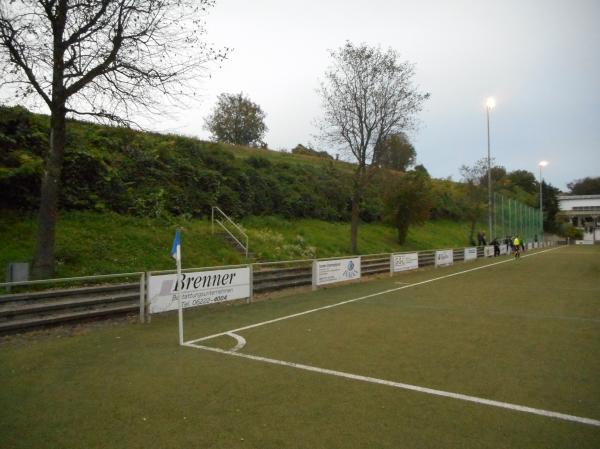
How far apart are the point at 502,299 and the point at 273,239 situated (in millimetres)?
11717

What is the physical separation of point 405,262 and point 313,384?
16633 millimetres

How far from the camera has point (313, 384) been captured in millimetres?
5285

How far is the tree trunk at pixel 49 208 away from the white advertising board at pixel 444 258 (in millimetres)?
20525

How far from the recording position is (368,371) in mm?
5789

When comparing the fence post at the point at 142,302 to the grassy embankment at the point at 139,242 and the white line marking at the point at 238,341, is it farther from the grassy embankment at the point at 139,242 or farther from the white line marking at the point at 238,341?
the grassy embankment at the point at 139,242

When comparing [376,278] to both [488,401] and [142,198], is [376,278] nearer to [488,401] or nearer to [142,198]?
[142,198]

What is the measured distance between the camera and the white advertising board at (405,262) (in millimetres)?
19938

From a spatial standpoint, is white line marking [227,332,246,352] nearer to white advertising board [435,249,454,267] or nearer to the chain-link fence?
white advertising board [435,249,454,267]

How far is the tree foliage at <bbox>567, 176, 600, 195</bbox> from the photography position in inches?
6294

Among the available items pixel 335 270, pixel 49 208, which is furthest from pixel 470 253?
pixel 49 208

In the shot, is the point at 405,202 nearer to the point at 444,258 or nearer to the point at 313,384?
the point at 444,258

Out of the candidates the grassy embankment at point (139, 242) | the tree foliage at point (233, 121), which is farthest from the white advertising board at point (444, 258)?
the tree foliage at point (233, 121)

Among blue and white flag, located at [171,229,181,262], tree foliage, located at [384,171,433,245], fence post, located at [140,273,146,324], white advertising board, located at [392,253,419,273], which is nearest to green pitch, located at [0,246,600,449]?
fence post, located at [140,273,146,324]

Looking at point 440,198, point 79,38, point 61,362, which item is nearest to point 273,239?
point 79,38
